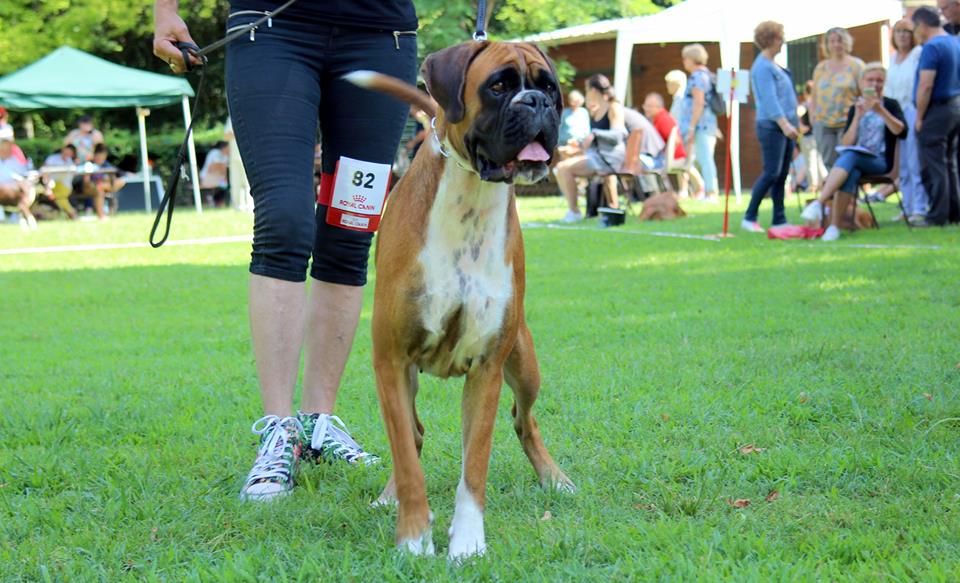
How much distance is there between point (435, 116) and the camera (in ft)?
11.1

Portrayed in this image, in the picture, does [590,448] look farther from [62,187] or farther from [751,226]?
[62,187]

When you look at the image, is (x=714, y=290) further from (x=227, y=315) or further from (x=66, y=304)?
(x=66, y=304)

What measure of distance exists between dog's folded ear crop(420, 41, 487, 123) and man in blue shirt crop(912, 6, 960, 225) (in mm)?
10223

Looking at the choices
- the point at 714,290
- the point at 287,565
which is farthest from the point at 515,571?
the point at 714,290

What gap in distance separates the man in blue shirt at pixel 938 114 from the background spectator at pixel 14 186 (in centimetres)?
1516

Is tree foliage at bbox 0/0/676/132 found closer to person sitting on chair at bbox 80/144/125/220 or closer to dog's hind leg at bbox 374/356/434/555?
person sitting on chair at bbox 80/144/125/220

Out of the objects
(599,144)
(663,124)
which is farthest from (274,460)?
(663,124)

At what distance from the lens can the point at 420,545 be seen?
124 inches

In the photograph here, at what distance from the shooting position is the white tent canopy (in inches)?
838

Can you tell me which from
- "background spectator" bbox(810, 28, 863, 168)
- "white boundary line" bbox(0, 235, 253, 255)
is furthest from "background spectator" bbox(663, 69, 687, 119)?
"white boundary line" bbox(0, 235, 253, 255)

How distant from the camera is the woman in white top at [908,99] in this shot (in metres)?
13.6

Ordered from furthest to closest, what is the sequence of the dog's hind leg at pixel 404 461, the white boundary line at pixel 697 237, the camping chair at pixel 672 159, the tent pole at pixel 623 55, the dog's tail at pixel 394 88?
1. the tent pole at pixel 623 55
2. the camping chair at pixel 672 159
3. the white boundary line at pixel 697 237
4. the dog's tail at pixel 394 88
5. the dog's hind leg at pixel 404 461

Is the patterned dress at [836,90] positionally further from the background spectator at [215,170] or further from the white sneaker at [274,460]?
the background spectator at [215,170]

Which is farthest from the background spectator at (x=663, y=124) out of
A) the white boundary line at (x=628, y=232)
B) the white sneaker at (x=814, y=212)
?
the white sneaker at (x=814, y=212)
